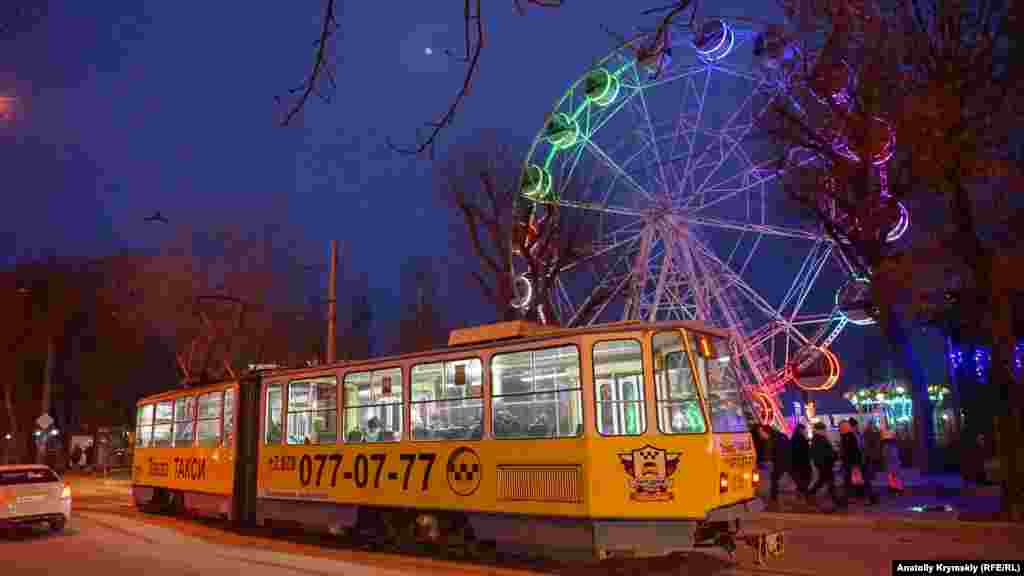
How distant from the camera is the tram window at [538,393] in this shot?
1026 cm

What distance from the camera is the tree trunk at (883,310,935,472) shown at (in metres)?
20.1

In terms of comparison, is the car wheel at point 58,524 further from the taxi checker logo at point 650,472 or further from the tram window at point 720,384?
the tram window at point 720,384

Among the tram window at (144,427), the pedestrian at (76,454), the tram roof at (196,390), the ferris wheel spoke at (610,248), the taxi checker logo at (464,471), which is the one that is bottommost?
the taxi checker logo at (464,471)

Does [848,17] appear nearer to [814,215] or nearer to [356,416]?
[356,416]

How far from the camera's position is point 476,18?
4023 millimetres

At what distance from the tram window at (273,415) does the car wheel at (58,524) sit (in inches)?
167

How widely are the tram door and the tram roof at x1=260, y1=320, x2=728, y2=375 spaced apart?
0.62 meters

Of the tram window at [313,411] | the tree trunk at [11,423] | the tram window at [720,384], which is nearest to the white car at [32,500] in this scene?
the tram window at [313,411]

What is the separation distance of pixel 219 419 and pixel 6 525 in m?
3.91

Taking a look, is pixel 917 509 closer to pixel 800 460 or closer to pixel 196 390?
pixel 800 460

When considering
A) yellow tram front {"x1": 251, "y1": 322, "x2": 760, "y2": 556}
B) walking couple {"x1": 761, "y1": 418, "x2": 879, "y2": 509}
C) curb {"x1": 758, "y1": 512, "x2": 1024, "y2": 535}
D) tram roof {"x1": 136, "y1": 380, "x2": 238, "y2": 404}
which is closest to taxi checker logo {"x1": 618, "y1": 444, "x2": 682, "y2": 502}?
yellow tram front {"x1": 251, "y1": 322, "x2": 760, "y2": 556}

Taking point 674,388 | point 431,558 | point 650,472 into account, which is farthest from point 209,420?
point 674,388

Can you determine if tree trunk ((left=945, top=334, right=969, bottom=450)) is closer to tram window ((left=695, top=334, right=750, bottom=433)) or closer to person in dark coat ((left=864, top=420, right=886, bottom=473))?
person in dark coat ((left=864, top=420, right=886, bottom=473))

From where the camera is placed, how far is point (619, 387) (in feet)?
33.3
